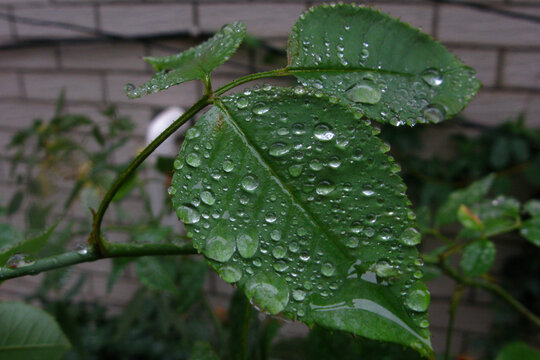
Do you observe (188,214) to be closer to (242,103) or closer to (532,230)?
(242,103)

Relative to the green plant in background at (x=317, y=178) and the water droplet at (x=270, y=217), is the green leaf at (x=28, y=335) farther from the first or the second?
the water droplet at (x=270, y=217)

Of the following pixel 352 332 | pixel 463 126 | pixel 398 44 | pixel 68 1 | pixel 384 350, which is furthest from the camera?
pixel 68 1

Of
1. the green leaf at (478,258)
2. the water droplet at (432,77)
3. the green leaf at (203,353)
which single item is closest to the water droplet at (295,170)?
the water droplet at (432,77)

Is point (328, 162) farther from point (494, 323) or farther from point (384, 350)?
point (494, 323)

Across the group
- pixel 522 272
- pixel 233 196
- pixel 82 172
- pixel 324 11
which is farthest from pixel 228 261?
pixel 522 272

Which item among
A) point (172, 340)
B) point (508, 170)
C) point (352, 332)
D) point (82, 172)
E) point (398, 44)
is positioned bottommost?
point (172, 340)

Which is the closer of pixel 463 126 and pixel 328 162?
pixel 328 162

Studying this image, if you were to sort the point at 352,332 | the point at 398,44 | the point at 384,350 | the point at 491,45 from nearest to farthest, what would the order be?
the point at 352,332
the point at 398,44
the point at 384,350
the point at 491,45
